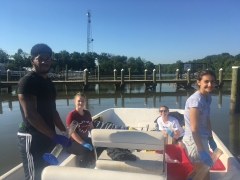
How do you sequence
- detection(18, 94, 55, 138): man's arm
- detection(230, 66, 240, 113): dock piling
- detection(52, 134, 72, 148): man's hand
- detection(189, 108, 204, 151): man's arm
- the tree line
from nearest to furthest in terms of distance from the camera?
detection(18, 94, 55, 138): man's arm → detection(52, 134, 72, 148): man's hand → detection(189, 108, 204, 151): man's arm → detection(230, 66, 240, 113): dock piling → the tree line

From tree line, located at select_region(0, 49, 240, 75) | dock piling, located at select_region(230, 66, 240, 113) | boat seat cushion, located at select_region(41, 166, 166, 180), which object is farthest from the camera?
tree line, located at select_region(0, 49, 240, 75)

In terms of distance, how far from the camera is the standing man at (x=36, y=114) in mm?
1816

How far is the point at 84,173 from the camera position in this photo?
5.53 feet

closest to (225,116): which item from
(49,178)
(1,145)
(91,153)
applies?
(91,153)

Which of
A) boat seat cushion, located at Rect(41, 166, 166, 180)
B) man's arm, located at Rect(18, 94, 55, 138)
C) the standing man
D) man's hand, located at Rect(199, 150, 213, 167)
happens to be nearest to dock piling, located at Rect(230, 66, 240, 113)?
man's hand, located at Rect(199, 150, 213, 167)

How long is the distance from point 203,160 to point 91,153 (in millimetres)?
1787

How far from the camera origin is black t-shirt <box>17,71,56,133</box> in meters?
1.83

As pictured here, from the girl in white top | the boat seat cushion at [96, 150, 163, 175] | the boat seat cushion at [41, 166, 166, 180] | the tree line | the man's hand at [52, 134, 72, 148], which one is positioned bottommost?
the girl in white top

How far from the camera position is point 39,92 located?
1916 millimetres

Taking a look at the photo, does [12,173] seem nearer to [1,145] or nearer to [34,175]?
[34,175]

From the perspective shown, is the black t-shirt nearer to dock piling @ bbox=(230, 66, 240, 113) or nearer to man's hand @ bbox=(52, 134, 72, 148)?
man's hand @ bbox=(52, 134, 72, 148)

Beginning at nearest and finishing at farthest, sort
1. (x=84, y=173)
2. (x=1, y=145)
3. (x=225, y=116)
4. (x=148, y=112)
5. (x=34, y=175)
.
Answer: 1. (x=84, y=173)
2. (x=34, y=175)
3. (x=1, y=145)
4. (x=148, y=112)
5. (x=225, y=116)

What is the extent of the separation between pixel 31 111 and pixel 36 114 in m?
0.05

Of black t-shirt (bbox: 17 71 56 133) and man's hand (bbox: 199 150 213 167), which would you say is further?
man's hand (bbox: 199 150 213 167)
